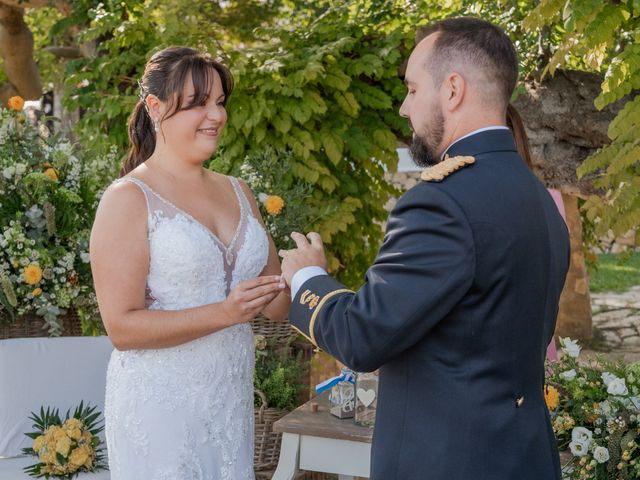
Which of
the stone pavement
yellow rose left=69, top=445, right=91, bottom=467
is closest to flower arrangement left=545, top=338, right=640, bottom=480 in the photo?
yellow rose left=69, top=445, right=91, bottom=467

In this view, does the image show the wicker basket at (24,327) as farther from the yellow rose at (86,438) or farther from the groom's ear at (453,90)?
the groom's ear at (453,90)

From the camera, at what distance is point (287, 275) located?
6.40ft

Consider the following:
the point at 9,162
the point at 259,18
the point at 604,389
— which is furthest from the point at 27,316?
the point at 259,18

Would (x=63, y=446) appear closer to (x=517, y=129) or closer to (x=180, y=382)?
(x=180, y=382)

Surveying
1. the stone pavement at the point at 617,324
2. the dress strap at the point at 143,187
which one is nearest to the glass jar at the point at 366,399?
the dress strap at the point at 143,187

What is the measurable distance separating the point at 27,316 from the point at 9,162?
659 mm

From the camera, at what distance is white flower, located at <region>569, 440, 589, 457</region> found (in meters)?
2.55

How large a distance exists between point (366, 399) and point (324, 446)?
0.69 ft

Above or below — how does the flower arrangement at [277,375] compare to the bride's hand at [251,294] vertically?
below

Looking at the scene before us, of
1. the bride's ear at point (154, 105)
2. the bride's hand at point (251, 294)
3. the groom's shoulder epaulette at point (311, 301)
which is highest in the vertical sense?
the bride's ear at point (154, 105)

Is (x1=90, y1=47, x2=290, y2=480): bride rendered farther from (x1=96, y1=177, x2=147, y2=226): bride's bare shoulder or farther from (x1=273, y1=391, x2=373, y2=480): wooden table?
(x1=273, y1=391, x2=373, y2=480): wooden table

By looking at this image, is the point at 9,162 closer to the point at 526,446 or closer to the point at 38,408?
the point at 38,408

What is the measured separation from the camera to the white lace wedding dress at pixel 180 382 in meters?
2.39

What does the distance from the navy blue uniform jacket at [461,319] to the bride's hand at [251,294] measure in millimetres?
441
